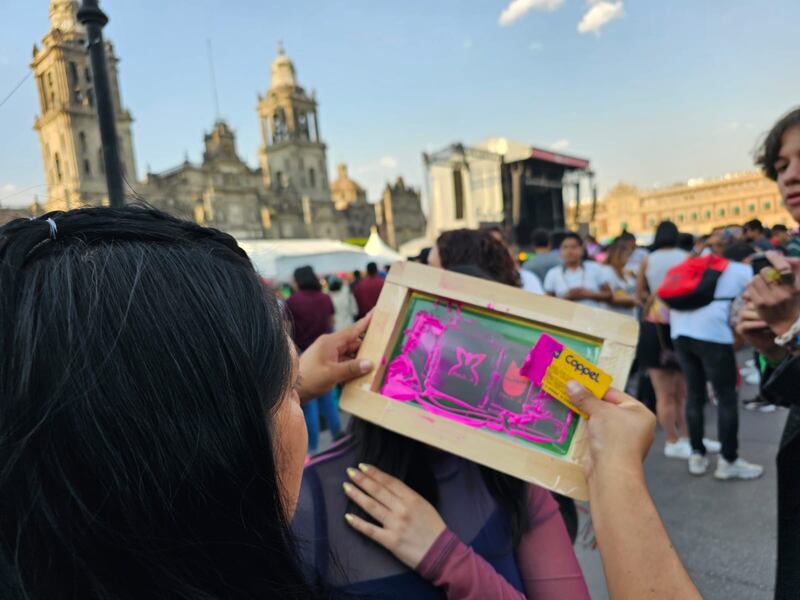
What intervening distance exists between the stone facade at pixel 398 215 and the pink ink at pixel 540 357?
2632 inches

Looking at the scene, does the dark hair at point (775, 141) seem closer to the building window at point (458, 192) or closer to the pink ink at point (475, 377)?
the pink ink at point (475, 377)

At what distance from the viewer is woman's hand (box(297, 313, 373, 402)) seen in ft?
4.07

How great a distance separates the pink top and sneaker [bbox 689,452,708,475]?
326cm

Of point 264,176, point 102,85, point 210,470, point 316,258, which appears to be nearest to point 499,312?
point 210,470

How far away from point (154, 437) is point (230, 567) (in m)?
0.20

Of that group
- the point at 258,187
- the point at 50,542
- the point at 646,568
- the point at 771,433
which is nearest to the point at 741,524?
the point at 771,433

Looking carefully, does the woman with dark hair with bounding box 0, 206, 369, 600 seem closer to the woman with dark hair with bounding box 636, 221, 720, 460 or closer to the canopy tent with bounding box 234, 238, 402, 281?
the woman with dark hair with bounding box 636, 221, 720, 460

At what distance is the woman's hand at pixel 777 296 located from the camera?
4.54ft

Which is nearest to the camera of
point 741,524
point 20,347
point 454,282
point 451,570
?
point 20,347

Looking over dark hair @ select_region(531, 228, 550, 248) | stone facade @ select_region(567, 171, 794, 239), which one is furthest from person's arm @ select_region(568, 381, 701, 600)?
stone facade @ select_region(567, 171, 794, 239)

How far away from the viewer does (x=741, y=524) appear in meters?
3.03

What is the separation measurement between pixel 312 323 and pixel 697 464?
367cm

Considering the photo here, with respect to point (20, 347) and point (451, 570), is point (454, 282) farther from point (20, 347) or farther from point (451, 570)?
point (20, 347)

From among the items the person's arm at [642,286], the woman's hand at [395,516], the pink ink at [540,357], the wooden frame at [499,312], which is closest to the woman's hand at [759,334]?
the wooden frame at [499,312]
